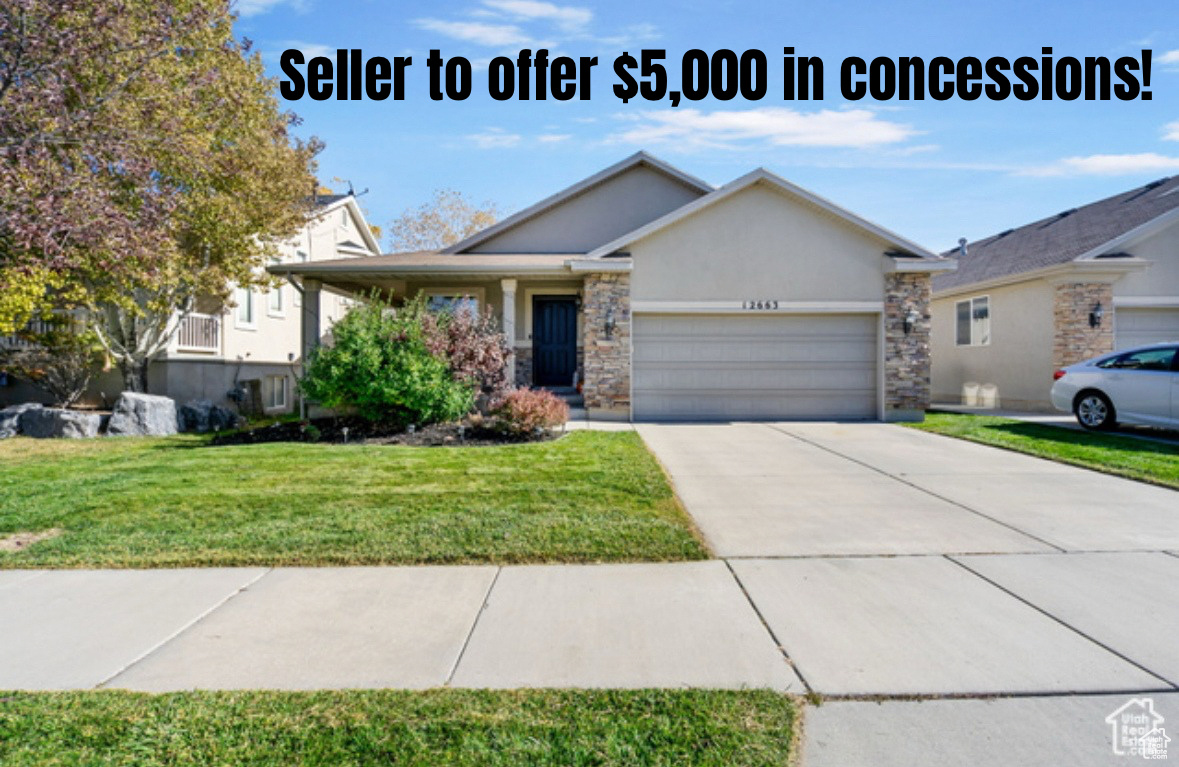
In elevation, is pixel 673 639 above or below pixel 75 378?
below

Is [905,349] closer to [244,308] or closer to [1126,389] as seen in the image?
[1126,389]

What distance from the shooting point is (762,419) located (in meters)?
14.0

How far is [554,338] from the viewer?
52.0ft

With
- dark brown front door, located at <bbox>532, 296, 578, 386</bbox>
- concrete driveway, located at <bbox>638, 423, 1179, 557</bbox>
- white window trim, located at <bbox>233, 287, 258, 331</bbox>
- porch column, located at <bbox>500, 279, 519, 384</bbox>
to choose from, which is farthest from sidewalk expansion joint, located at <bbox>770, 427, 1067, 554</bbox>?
white window trim, located at <bbox>233, 287, 258, 331</bbox>

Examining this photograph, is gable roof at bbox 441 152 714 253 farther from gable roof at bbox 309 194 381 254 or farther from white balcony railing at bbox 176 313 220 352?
white balcony railing at bbox 176 313 220 352

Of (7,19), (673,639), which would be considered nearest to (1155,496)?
(673,639)

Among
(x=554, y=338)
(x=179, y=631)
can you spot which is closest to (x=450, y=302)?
(x=554, y=338)

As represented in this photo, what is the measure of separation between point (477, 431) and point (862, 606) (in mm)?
7788

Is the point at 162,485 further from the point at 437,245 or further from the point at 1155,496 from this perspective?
the point at 437,245

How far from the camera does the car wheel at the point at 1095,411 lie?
484 inches

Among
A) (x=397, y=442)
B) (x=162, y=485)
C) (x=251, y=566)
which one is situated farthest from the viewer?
(x=397, y=442)

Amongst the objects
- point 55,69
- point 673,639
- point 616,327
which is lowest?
point 673,639

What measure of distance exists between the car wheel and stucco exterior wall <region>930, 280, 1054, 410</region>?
11.6ft

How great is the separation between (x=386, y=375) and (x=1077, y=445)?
10.3 metres
